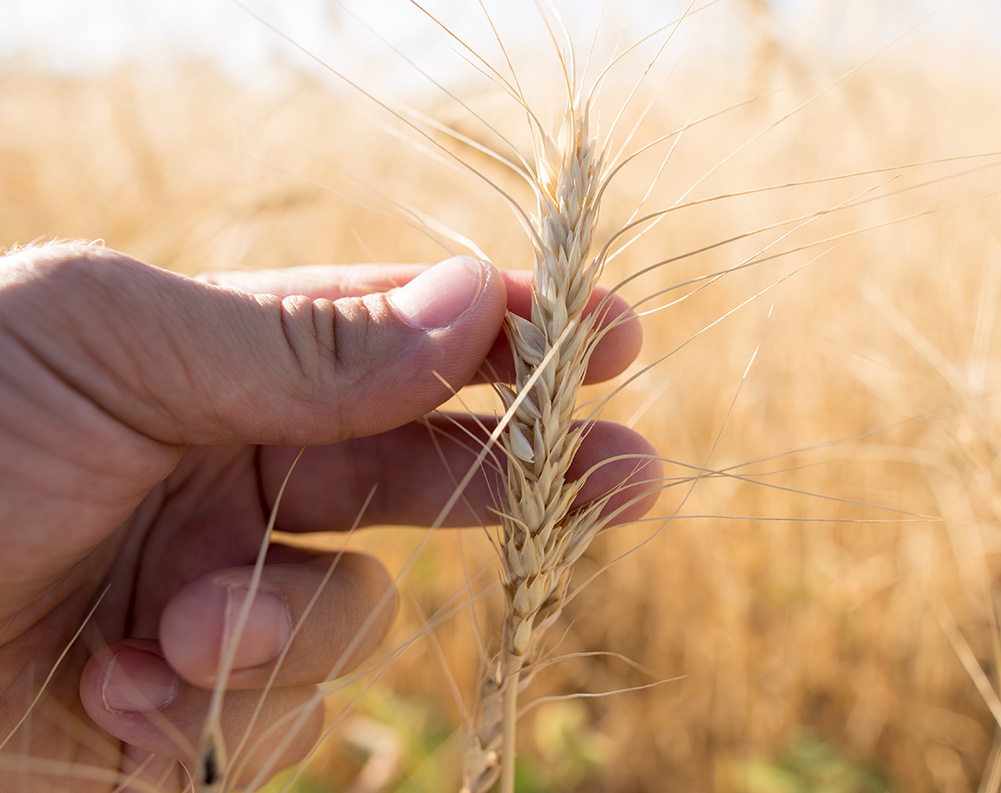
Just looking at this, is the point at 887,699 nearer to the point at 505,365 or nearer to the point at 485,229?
the point at 505,365

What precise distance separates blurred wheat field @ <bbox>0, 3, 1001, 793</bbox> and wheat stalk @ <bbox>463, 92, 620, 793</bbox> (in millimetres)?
554

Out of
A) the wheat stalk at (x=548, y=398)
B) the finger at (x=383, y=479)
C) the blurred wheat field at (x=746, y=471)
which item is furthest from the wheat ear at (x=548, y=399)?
the blurred wheat field at (x=746, y=471)

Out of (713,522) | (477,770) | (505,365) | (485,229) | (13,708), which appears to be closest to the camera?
(477,770)

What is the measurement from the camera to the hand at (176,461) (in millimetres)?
638

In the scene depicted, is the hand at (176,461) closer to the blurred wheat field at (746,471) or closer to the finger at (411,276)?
the finger at (411,276)

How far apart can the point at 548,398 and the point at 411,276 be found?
471 mm

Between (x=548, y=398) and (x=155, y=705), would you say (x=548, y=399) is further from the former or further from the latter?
(x=155, y=705)

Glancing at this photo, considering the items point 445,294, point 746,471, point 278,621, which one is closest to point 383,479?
point 278,621

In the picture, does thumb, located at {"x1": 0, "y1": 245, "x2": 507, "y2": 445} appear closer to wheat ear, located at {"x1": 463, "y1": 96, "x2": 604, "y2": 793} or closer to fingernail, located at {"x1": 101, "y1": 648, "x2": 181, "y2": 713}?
wheat ear, located at {"x1": 463, "y1": 96, "x2": 604, "y2": 793}

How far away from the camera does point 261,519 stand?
1031mm

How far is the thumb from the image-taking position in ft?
2.09

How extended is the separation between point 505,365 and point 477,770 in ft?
1.72

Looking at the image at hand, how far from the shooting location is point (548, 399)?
0.63 m

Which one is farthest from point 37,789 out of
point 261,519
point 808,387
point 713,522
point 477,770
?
point 808,387
